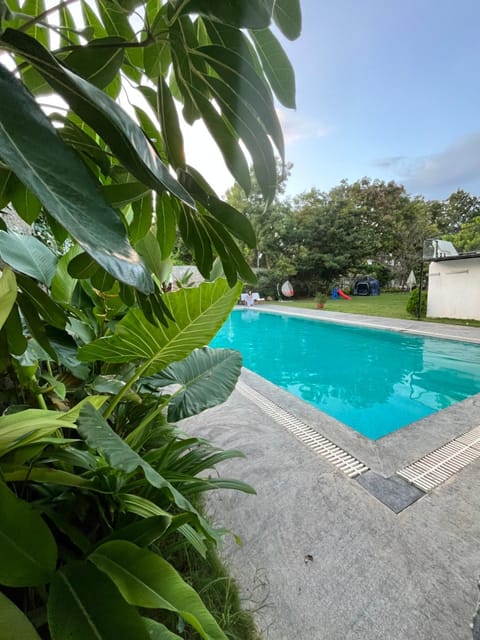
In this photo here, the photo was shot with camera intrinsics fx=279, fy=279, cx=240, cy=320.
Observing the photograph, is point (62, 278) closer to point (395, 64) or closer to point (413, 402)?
point (413, 402)

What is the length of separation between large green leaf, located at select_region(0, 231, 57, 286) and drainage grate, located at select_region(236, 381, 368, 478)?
85.9 inches

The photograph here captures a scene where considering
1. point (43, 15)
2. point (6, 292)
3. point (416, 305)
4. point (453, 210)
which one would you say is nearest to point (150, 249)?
point (6, 292)

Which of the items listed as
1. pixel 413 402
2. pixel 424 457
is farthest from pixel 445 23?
pixel 424 457

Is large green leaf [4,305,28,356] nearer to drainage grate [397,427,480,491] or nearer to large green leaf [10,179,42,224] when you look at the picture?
large green leaf [10,179,42,224]

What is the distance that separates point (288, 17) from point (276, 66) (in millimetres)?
77

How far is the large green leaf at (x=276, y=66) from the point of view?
524mm

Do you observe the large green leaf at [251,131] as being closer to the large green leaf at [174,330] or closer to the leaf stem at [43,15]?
the leaf stem at [43,15]

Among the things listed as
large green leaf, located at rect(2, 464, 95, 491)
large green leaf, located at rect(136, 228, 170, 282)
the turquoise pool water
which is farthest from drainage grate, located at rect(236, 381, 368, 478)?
large green leaf, located at rect(136, 228, 170, 282)

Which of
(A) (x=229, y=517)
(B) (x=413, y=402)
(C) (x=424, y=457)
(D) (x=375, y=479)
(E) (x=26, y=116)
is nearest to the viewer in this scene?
Result: (E) (x=26, y=116)

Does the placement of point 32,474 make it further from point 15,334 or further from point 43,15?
point 43,15

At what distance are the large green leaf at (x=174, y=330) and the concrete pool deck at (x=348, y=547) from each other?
3.51ft

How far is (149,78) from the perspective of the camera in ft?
2.08

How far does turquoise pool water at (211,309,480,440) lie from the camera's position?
401 centimetres

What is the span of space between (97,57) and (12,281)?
42cm
